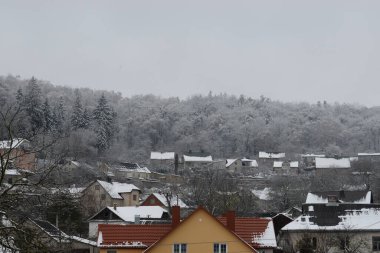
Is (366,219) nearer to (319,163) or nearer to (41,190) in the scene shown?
(41,190)

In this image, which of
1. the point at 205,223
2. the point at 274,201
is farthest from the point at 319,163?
the point at 205,223

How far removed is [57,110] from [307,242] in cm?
11658

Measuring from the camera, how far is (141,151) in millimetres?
177500

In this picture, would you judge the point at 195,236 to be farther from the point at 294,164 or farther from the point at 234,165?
the point at 294,164

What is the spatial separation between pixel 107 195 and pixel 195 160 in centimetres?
7378

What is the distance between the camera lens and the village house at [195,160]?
492 feet

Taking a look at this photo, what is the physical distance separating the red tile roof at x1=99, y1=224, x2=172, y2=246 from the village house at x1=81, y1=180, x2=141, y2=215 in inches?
1293

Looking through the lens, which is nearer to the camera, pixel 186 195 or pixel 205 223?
pixel 205 223

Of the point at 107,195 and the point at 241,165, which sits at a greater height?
the point at 241,165

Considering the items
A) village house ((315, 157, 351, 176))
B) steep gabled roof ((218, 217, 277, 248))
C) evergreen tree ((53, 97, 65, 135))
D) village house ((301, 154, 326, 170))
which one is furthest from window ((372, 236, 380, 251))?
village house ((301, 154, 326, 170))

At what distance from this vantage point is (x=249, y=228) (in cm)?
3775

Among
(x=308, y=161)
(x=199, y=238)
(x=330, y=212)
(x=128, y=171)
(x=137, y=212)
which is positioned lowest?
(x=137, y=212)

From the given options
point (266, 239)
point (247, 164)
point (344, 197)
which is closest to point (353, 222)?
point (266, 239)

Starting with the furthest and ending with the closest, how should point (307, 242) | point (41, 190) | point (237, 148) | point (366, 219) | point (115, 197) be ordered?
point (237, 148), point (115, 197), point (366, 219), point (307, 242), point (41, 190)
